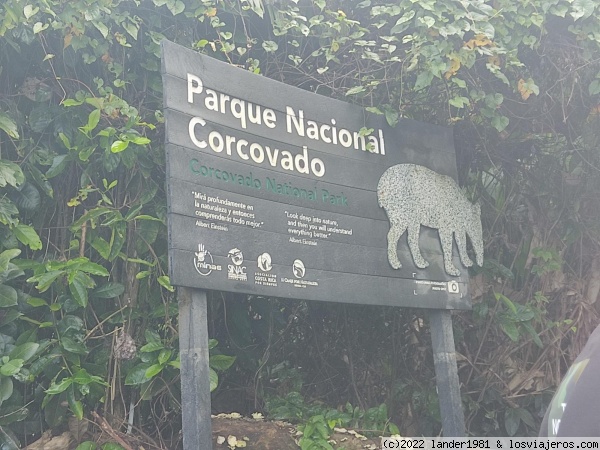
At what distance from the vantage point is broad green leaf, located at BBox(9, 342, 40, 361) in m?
3.29

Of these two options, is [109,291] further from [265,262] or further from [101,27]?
[101,27]

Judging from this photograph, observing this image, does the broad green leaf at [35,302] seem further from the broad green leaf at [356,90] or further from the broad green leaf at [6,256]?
the broad green leaf at [356,90]

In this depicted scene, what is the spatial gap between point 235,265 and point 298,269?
1.14ft

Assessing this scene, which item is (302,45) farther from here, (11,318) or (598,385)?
(598,385)

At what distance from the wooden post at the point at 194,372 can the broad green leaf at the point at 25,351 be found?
0.79 meters

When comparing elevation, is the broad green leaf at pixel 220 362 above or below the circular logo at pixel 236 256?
below

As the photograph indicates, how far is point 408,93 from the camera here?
429 centimetres

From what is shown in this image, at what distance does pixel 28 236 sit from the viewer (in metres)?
3.50

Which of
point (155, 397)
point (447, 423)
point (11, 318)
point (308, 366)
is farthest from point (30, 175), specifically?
point (447, 423)

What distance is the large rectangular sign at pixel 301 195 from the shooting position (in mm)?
3043

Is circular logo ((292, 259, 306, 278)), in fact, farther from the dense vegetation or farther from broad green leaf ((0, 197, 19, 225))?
broad green leaf ((0, 197, 19, 225))

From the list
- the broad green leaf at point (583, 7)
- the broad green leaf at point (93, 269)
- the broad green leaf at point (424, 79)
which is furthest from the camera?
the broad green leaf at point (583, 7)

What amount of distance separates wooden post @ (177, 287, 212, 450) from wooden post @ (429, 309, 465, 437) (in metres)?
1.36

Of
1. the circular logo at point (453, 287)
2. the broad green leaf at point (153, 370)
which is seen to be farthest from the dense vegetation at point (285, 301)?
the circular logo at point (453, 287)
